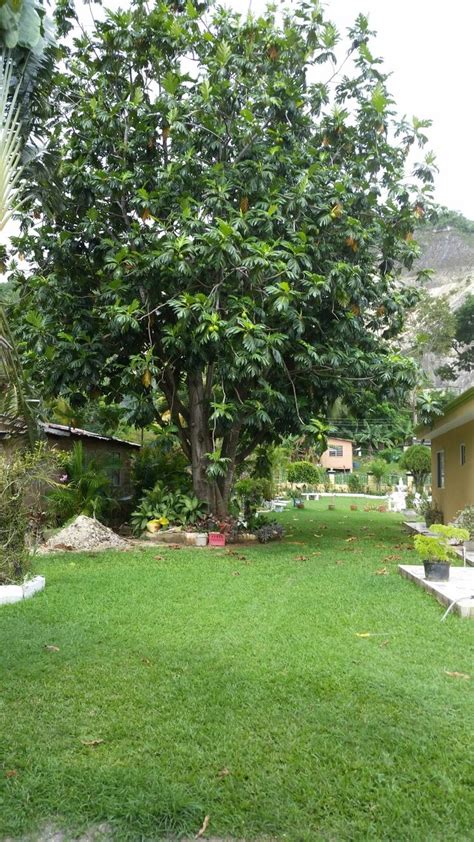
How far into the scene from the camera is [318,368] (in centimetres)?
1274

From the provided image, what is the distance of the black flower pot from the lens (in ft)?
25.5

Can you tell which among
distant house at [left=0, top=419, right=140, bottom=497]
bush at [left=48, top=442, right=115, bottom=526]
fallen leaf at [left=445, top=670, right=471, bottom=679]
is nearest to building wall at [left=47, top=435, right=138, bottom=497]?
distant house at [left=0, top=419, right=140, bottom=497]

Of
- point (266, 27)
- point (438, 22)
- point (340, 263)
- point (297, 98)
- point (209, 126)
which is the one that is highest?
point (266, 27)

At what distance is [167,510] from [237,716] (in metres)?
10.1

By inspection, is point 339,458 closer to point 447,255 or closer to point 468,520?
point 468,520

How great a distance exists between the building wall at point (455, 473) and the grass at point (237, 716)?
255 inches

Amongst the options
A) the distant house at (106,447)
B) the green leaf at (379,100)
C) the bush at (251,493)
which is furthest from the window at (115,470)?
the green leaf at (379,100)

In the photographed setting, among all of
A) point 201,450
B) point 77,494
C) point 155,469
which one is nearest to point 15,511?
point 77,494

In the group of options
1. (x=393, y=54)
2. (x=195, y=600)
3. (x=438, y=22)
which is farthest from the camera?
(x=393, y=54)

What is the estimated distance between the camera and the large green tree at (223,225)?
11406mm

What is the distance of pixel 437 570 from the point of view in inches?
306

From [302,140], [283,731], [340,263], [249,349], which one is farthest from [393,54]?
[283,731]

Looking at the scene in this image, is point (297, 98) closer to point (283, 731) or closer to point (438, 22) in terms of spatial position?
point (438, 22)

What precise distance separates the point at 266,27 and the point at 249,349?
21.5 feet
